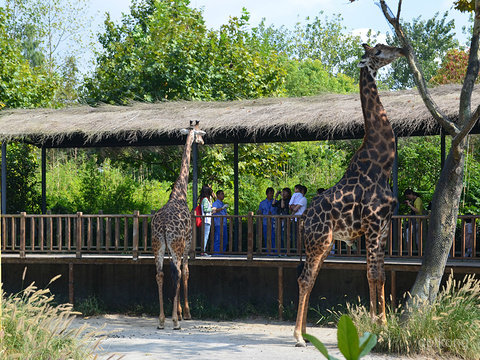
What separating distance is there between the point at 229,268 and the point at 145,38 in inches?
459

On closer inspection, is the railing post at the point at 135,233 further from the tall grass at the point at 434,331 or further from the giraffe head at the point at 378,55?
the giraffe head at the point at 378,55

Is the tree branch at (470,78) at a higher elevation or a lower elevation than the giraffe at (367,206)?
higher

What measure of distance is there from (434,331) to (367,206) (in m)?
1.98

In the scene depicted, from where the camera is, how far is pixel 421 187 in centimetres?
1836

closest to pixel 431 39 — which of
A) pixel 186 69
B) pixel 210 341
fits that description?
pixel 186 69

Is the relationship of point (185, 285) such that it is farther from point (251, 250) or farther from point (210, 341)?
point (210, 341)

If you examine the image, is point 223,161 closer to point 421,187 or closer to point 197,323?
point 421,187

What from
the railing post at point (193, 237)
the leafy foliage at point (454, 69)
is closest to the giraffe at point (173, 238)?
the railing post at point (193, 237)

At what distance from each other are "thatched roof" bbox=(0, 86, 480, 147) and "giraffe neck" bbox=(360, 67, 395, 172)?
5.90 feet

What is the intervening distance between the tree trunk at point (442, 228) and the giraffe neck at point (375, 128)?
89 cm

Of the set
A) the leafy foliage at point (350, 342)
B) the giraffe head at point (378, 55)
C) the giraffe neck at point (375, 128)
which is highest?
the giraffe head at point (378, 55)

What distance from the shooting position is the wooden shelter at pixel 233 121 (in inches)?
464

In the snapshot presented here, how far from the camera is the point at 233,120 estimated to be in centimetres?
1280

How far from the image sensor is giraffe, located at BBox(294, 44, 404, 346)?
9352mm
